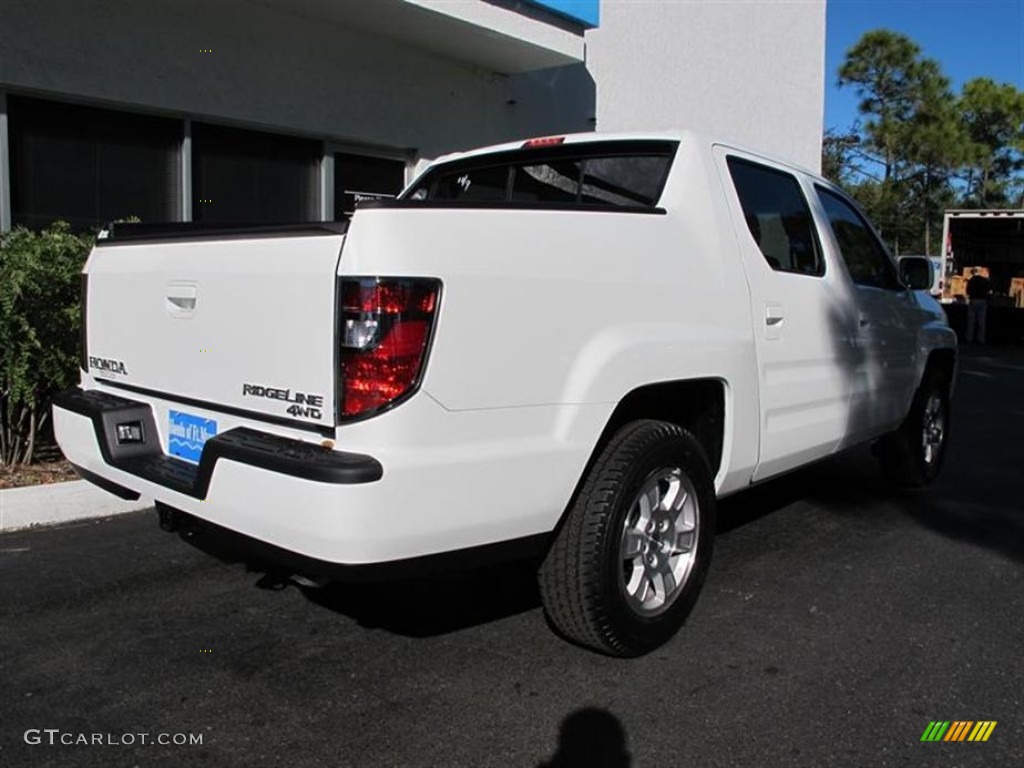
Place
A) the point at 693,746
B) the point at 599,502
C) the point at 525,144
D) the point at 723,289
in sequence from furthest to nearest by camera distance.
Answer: the point at 525,144
the point at 723,289
the point at 599,502
the point at 693,746

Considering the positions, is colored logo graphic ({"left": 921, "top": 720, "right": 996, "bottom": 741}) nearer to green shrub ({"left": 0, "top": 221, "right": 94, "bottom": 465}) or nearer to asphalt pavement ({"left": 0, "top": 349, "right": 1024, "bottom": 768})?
asphalt pavement ({"left": 0, "top": 349, "right": 1024, "bottom": 768})

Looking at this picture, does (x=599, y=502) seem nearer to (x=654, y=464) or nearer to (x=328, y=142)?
(x=654, y=464)

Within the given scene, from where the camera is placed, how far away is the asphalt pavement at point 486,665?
2801mm

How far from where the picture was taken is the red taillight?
2510mm

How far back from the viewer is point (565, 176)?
427cm

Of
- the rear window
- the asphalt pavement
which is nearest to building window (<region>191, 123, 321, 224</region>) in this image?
the rear window

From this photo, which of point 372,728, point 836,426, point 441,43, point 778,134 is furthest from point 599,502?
point 778,134

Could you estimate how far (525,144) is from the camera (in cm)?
439

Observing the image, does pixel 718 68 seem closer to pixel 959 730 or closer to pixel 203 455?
pixel 959 730

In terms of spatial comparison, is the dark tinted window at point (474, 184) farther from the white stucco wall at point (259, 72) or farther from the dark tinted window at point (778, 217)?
the white stucco wall at point (259, 72)

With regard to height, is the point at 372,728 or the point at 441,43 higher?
the point at 441,43

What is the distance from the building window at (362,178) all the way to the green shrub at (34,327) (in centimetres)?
Answer: 359

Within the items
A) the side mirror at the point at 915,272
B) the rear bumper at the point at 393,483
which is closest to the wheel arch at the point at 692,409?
the rear bumper at the point at 393,483

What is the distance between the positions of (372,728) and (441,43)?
7.91 m
